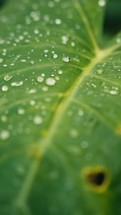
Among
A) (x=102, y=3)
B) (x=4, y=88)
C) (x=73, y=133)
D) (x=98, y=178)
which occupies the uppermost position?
(x=102, y=3)

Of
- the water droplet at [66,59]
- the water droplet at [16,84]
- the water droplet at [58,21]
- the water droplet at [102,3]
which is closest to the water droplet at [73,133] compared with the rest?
the water droplet at [16,84]

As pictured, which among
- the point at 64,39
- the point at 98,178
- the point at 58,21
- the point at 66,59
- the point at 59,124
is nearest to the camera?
the point at 98,178

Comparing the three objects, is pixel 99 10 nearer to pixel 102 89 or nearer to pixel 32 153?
pixel 102 89

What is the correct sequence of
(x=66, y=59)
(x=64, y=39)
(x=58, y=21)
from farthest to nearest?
(x=58, y=21) → (x=64, y=39) → (x=66, y=59)

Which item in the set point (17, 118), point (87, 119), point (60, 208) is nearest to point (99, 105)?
point (87, 119)

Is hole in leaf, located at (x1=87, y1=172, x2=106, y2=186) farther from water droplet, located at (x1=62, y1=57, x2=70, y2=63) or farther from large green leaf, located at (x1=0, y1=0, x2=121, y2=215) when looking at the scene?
water droplet, located at (x1=62, y1=57, x2=70, y2=63)

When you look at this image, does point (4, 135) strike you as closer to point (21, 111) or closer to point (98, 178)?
point (21, 111)

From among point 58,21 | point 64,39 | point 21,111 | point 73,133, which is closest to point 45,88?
point 21,111

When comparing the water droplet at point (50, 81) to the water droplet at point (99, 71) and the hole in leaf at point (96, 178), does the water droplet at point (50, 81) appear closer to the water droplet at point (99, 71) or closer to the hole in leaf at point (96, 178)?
the water droplet at point (99, 71)
